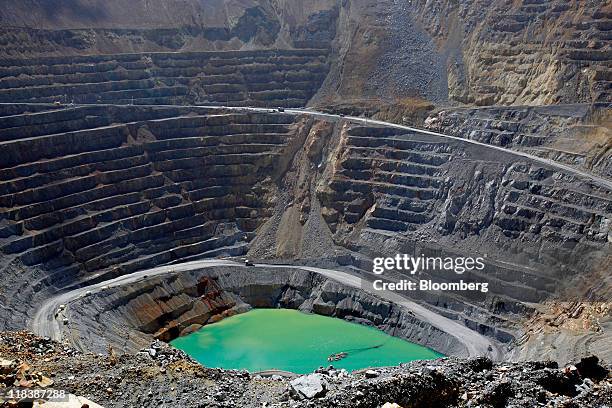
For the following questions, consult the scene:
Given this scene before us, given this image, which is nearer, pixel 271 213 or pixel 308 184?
pixel 271 213

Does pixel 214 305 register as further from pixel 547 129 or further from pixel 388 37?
pixel 388 37

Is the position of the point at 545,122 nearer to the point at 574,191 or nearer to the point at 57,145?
the point at 574,191

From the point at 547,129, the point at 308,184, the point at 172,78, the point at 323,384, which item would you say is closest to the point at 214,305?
the point at 308,184

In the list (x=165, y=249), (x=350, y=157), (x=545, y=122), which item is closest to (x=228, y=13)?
(x=350, y=157)

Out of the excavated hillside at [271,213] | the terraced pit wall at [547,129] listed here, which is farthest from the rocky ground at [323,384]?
the terraced pit wall at [547,129]

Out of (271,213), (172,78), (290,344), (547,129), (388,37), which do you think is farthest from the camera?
(388,37)

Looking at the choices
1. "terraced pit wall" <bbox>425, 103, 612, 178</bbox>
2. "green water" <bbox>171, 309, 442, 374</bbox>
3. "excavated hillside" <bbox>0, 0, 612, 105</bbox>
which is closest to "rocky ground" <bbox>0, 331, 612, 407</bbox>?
"green water" <bbox>171, 309, 442, 374</bbox>

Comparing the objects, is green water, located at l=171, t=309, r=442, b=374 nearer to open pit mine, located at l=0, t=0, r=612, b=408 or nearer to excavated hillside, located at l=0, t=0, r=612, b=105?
open pit mine, located at l=0, t=0, r=612, b=408
